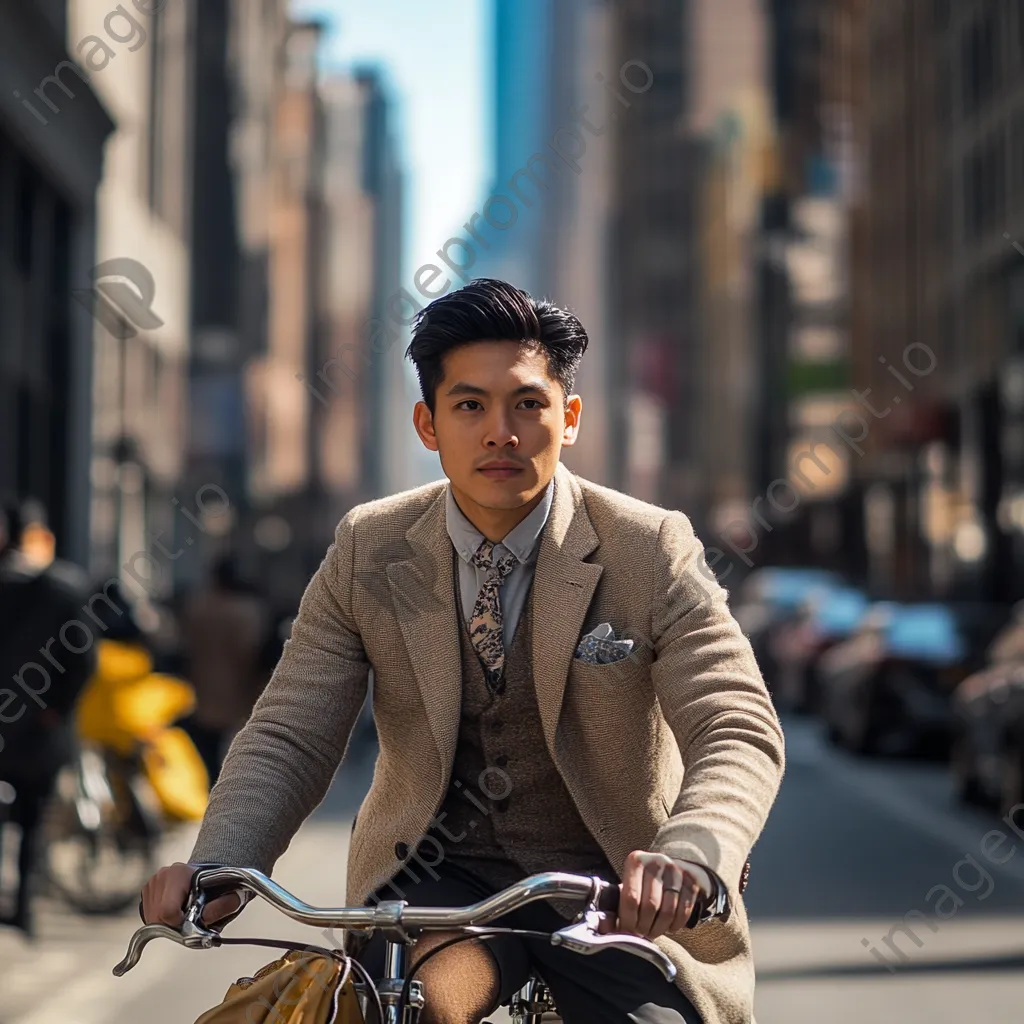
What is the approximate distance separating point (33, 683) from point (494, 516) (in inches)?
243

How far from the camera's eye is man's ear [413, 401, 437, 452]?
3832 mm

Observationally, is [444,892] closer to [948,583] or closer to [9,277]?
[9,277]

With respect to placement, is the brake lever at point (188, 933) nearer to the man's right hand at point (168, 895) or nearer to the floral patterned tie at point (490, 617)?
the man's right hand at point (168, 895)

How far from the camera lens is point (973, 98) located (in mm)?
53625

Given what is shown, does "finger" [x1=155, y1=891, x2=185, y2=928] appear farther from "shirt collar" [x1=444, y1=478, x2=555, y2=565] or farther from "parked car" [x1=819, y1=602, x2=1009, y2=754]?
"parked car" [x1=819, y1=602, x2=1009, y2=754]

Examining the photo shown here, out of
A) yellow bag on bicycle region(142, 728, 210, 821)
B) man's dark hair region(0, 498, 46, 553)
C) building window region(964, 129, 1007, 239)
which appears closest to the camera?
man's dark hair region(0, 498, 46, 553)

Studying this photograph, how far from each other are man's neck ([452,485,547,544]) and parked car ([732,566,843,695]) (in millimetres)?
27058

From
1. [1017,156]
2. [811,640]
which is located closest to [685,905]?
[811,640]

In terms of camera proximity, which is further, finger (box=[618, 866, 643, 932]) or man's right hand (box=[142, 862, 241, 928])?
man's right hand (box=[142, 862, 241, 928])

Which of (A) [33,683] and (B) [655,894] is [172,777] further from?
(B) [655,894]

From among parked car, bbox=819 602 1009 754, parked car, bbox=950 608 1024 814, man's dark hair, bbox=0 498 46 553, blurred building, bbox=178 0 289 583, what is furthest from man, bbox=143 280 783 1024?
blurred building, bbox=178 0 289 583

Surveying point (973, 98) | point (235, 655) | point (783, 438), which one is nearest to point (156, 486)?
point (973, 98)

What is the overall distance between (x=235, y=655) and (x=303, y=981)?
485 inches

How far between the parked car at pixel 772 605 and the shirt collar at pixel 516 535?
27.1 metres
